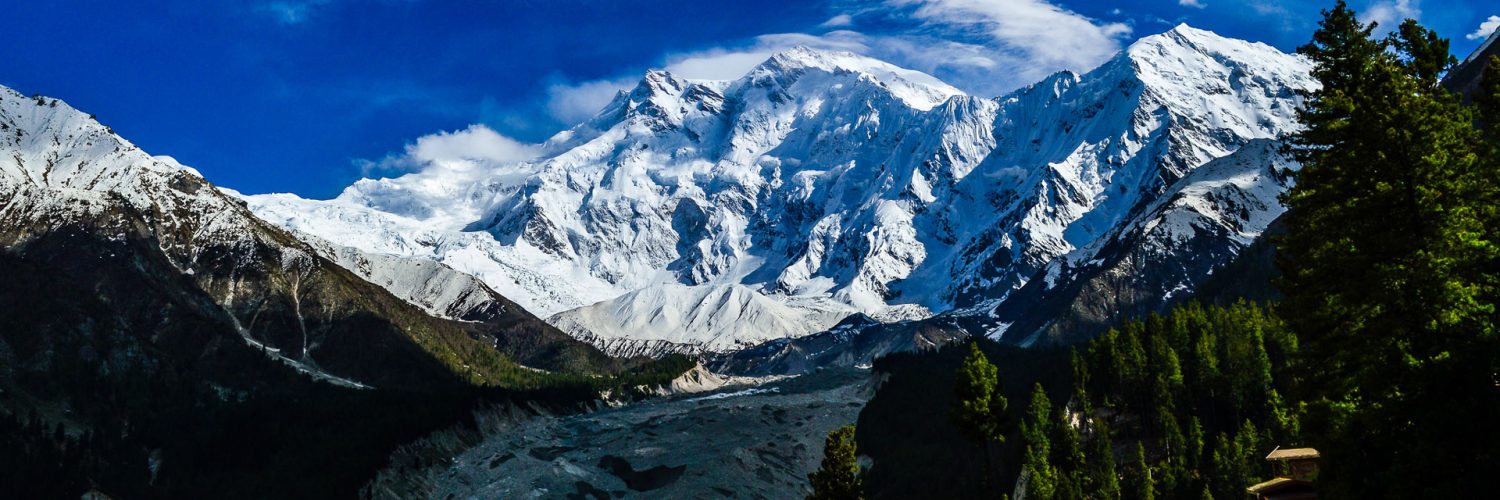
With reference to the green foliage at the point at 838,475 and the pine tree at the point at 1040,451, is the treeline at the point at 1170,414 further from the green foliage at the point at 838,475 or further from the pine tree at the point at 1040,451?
the green foliage at the point at 838,475

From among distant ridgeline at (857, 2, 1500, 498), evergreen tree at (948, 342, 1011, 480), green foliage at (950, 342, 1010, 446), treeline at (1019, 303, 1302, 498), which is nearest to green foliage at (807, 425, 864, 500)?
evergreen tree at (948, 342, 1011, 480)

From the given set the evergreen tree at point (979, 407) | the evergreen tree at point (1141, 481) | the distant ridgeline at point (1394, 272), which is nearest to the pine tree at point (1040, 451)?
the evergreen tree at point (1141, 481)

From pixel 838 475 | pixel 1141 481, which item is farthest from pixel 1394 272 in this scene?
pixel 1141 481

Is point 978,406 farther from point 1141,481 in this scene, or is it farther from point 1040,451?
point 1040,451

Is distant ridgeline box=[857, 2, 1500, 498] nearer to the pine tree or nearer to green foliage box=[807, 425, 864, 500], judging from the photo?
green foliage box=[807, 425, 864, 500]

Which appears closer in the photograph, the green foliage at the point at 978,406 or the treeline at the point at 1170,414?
the green foliage at the point at 978,406
